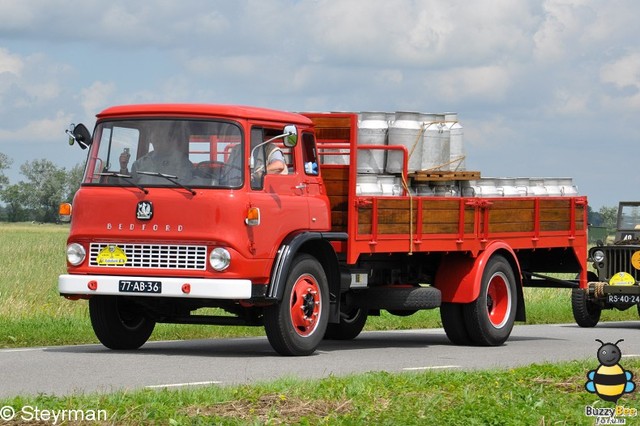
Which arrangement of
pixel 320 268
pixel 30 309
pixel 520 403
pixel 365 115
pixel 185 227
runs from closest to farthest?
pixel 520 403 → pixel 185 227 → pixel 320 268 → pixel 365 115 → pixel 30 309

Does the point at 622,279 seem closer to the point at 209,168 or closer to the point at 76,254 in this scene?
the point at 209,168

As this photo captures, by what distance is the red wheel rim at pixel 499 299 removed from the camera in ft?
60.1

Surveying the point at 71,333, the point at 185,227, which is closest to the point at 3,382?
the point at 185,227

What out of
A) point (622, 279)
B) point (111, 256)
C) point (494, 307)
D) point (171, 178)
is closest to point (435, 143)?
point (494, 307)

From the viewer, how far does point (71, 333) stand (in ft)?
58.7


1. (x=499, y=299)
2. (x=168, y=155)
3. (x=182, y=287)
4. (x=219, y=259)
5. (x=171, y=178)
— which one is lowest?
(x=499, y=299)

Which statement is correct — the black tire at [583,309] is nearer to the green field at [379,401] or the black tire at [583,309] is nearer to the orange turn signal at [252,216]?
the green field at [379,401]

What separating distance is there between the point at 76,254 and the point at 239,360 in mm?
2081

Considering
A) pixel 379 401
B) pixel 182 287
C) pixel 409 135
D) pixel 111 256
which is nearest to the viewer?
pixel 379 401

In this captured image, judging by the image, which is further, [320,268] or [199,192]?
[320,268]

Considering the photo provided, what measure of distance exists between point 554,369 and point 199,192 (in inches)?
169

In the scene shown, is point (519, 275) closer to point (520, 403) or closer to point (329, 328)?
point (329, 328)

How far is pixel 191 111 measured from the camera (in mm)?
14812

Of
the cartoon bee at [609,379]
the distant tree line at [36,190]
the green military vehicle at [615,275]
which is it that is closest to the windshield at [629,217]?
the green military vehicle at [615,275]
